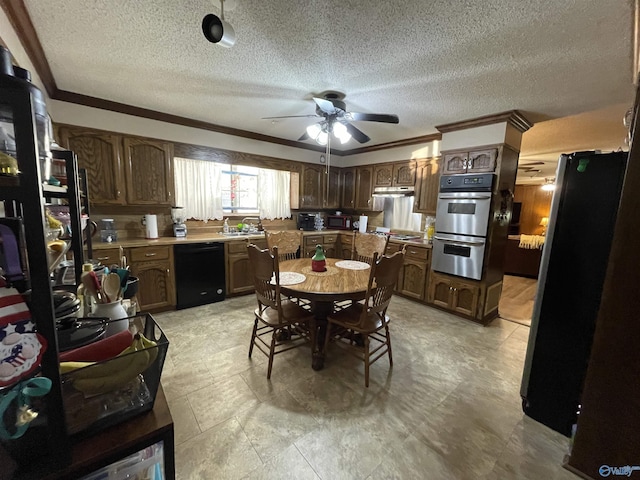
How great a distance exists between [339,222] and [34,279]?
15.6ft

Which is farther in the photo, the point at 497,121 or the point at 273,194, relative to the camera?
the point at 273,194

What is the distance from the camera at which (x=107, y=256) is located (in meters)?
2.87

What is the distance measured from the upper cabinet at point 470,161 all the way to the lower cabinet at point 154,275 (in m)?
3.65

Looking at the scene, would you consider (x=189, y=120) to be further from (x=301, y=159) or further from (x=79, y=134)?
(x=301, y=159)

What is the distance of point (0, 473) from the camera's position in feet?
1.90

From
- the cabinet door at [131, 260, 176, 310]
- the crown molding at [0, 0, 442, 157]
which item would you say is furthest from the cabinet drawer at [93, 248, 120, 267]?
the crown molding at [0, 0, 442, 157]

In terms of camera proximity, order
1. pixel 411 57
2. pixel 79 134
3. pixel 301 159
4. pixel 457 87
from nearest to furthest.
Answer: pixel 411 57, pixel 457 87, pixel 79 134, pixel 301 159

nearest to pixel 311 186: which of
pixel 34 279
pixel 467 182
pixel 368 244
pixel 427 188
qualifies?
pixel 427 188

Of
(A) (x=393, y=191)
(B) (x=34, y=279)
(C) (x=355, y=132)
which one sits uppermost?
(C) (x=355, y=132)

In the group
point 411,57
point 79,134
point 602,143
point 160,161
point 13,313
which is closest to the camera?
point 13,313

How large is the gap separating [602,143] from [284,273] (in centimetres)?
518

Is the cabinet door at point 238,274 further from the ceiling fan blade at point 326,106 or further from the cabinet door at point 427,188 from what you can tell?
the cabinet door at point 427,188

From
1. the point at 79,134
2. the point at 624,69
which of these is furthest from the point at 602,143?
the point at 79,134

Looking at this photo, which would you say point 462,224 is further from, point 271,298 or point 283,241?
point 271,298
